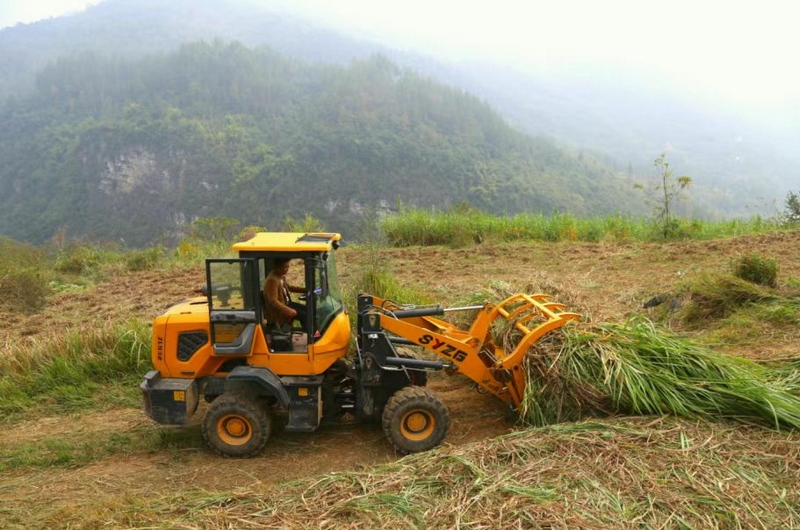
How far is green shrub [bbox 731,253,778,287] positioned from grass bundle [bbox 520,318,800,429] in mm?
2856

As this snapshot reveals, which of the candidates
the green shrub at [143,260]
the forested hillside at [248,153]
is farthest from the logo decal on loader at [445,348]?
the forested hillside at [248,153]

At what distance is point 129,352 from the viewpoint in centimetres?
670

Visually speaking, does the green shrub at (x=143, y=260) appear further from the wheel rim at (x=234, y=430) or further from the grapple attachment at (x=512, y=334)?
the grapple attachment at (x=512, y=334)

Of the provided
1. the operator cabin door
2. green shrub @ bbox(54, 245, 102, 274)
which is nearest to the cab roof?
the operator cabin door

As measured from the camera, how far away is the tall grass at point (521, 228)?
14.6 m

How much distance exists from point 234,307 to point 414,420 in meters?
1.78

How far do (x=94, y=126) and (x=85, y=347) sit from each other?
65.6 meters

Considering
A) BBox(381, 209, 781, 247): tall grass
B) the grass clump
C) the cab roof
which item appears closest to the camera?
the cab roof

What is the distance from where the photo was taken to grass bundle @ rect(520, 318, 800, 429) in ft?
14.4

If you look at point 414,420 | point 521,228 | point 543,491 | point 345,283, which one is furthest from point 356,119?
point 543,491

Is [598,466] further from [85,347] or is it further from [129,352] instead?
[85,347]

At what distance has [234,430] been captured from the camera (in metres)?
4.88

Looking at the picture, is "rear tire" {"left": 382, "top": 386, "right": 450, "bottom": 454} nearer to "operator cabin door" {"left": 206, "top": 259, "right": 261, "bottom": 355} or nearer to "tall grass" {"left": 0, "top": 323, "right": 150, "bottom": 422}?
"operator cabin door" {"left": 206, "top": 259, "right": 261, "bottom": 355}

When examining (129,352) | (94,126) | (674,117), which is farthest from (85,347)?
(674,117)
